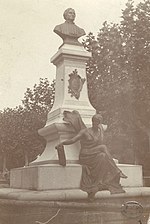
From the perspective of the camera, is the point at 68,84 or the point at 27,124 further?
the point at 27,124

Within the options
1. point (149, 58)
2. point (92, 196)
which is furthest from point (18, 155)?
point (92, 196)

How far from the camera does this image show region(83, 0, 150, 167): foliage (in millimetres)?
18344

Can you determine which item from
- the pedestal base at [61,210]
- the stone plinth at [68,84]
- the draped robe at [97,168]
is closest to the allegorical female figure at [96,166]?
the draped robe at [97,168]

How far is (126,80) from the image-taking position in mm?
18562

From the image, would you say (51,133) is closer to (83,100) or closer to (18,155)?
(83,100)

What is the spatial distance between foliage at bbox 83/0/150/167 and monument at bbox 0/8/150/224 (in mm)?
8553

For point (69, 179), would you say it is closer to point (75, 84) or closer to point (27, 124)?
point (75, 84)

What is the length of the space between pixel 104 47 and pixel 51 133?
12104mm

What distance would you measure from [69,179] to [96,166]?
2.03ft

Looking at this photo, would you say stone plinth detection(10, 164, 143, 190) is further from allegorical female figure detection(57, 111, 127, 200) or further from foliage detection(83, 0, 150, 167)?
foliage detection(83, 0, 150, 167)

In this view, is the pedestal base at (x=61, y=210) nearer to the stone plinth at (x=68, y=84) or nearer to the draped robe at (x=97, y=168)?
the draped robe at (x=97, y=168)

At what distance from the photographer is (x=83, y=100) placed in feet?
32.1

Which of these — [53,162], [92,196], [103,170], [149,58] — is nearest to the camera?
[92,196]

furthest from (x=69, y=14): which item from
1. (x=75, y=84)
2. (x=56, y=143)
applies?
(x=56, y=143)
